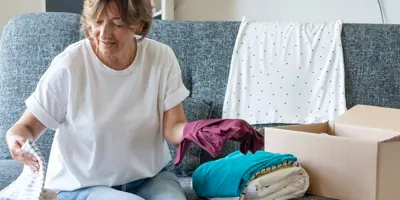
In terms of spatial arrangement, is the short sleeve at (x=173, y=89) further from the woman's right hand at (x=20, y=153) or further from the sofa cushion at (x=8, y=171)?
the sofa cushion at (x=8, y=171)

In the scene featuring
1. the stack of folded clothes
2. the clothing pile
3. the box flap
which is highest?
the box flap

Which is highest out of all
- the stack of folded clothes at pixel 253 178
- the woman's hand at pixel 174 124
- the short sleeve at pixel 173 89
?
the short sleeve at pixel 173 89


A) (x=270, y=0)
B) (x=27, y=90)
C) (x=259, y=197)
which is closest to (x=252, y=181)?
(x=259, y=197)

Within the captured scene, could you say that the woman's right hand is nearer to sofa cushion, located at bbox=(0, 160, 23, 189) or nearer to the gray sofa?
Answer: sofa cushion, located at bbox=(0, 160, 23, 189)

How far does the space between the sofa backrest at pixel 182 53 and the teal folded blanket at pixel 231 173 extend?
356mm

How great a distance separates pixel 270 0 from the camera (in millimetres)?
2748

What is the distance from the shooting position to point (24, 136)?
4.53ft

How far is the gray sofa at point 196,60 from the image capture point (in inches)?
75.0

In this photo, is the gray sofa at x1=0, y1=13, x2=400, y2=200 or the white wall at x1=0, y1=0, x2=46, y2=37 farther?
the white wall at x1=0, y1=0, x2=46, y2=37

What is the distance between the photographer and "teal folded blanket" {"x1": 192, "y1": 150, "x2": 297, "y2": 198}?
1.52 meters

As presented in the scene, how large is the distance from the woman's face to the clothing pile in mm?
298

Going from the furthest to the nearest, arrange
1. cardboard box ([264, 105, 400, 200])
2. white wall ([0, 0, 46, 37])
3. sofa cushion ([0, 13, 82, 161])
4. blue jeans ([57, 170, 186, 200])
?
white wall ([0, 0, 46, 37]) < sofa cushion ([0, 13, 82, 161]) < cardboard box ([264, 105, 400, 200]) < blue jeans ([57, 170, 186, 200])

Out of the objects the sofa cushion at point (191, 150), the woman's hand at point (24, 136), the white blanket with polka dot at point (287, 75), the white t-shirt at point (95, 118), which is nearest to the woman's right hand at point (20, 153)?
the woman's hand at point (24, 136)

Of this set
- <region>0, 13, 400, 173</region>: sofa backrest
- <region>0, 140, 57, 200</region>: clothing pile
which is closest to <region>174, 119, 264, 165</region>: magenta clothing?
<region>0, 140, 57, 200</region>: clothing pile
